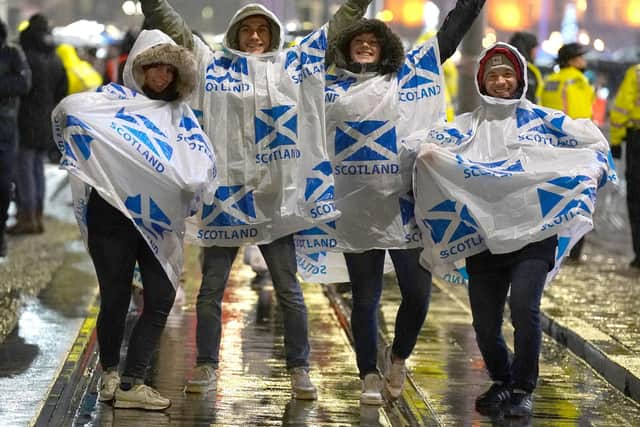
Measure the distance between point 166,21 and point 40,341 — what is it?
2.54 meters

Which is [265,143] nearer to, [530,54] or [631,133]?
[530,54]

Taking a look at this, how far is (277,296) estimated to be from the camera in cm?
841

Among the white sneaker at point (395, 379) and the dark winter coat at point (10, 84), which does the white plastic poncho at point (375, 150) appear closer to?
the white sneaker at point (395, 379)

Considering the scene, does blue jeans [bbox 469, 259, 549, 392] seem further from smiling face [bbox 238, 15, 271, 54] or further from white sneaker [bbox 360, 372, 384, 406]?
smiling face [bbox 238, 15, 271, 54]

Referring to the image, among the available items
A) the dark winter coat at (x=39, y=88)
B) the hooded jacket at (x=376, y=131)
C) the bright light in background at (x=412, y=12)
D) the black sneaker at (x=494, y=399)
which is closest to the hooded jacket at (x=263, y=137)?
the hooded jacket at (x=376, y=131)

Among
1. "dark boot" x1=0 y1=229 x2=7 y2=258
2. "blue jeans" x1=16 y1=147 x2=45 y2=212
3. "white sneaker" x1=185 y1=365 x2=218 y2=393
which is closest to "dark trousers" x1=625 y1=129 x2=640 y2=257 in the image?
"dark boot" x1=0 y1=229 x2=7 y2=258

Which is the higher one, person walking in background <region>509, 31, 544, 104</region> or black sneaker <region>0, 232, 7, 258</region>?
person walking in background <region>509, 31, 544, 104</region>

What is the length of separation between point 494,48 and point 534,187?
2.51 feet

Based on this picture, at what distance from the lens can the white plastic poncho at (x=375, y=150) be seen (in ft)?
27.1

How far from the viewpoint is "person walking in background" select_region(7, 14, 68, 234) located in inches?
634

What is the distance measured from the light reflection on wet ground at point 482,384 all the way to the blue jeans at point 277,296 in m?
0.82

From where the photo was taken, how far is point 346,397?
8438 millimetres

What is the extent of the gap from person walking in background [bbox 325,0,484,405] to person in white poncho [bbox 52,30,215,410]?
0.83 metres

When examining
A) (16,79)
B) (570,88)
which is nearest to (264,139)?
(16,79)
